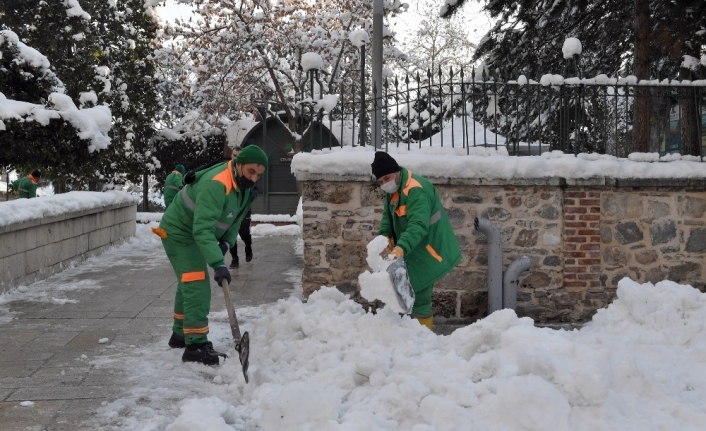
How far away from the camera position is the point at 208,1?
21266mm

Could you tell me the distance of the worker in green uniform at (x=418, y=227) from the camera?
496 cm

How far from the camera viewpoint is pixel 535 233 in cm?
684

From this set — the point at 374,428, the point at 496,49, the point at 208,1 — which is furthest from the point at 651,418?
the point at 208,1

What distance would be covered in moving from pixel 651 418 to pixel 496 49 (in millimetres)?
9161

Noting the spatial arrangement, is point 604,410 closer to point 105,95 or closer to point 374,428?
point 374,428

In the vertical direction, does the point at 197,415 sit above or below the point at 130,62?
below


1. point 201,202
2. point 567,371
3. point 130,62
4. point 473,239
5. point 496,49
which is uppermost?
point 130,62

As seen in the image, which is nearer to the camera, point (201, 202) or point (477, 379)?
point (477, 379)

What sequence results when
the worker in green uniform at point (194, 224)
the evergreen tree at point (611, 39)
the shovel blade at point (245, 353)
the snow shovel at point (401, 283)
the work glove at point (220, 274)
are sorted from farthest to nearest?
the evergreen tree at point (611, 39) < the worker in green uniform at point (194, 224) < the snow shovel at point (401, 283) < the work glove at point (220, 274) < the shovel blade at point (245, 353)

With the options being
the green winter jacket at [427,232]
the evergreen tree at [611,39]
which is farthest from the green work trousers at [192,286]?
the evergreen tree at [611,39]

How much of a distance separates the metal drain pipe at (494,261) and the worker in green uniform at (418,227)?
1367 mm

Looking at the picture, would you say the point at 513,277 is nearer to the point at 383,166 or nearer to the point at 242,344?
the point at 383,166

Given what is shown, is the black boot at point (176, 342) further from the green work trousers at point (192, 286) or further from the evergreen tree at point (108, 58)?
the evergreen tree at point (108, 58)

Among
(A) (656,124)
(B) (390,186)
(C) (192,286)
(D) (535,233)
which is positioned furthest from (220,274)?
(A) (656,124)
